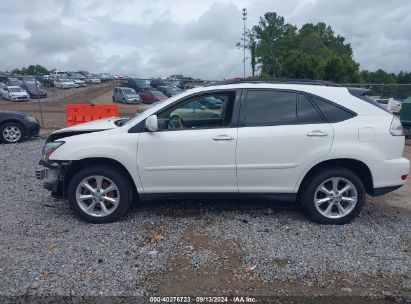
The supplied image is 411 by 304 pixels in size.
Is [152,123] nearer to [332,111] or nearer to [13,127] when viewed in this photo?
[332,111]

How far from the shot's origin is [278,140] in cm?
471

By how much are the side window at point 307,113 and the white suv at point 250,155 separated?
0.01 meters

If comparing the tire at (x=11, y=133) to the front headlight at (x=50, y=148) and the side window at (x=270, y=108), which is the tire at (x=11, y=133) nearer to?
the front headlight at (x=50, y=148)

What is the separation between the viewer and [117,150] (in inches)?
187

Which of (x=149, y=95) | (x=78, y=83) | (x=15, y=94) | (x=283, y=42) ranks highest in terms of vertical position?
(x=283, y=42)

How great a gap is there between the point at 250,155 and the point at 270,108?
637 mm

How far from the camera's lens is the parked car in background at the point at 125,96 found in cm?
3453

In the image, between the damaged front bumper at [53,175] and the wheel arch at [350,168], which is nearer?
the wheel arch at [350,168]

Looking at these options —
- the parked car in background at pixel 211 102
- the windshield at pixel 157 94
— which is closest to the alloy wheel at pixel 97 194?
the parked car in background at pixel 211 102

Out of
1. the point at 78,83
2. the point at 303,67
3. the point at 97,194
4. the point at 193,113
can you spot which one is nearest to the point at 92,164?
the point at 97,194

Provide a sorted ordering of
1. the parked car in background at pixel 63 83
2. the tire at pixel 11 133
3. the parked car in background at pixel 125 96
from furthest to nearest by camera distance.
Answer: the parked car in background at pixel 63 83 → the parked car in background at pixel 125 96 → the tire at pixel 11 133

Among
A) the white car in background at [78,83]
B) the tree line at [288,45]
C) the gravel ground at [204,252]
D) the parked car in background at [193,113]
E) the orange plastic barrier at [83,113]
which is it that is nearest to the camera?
the gravel ground at [204,252]

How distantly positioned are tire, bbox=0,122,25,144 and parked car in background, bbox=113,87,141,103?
23370 mm

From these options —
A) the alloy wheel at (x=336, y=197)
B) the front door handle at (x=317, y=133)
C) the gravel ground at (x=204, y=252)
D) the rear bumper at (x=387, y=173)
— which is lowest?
the gravel ground at (x=204, y=252)
